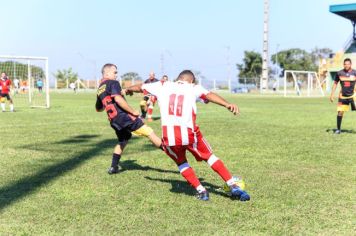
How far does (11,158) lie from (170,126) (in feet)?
14.6

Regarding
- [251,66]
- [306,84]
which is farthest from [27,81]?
[251,66]

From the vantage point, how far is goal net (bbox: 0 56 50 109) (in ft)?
88.5

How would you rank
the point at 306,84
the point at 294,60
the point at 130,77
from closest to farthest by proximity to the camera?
1. the point at 306,84
2. the point at 130,77
3. the point at 294,60

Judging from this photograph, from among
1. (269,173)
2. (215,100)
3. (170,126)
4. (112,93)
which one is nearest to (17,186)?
(112,93)

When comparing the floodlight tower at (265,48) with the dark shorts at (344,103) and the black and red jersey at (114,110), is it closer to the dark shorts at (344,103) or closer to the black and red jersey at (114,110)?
the dark shorts at (344,103)

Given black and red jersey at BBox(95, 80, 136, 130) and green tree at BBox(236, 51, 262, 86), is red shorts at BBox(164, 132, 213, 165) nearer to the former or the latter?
black and red jersey at BBox(95, 80, 136, 130)

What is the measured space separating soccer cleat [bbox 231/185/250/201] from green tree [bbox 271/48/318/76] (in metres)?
91.7

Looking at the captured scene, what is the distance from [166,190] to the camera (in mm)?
6414

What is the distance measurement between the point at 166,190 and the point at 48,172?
2268 millimetres

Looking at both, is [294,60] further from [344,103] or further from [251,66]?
[344,103]

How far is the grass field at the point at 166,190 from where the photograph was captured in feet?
15.8

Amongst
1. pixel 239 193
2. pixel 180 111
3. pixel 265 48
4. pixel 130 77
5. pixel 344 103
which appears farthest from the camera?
pixel 130 77

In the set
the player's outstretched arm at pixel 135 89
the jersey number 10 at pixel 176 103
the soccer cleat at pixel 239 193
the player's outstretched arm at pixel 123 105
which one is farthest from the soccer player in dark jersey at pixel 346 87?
the jersey number 10 at pixel 176 103

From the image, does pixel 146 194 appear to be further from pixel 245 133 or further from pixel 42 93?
pixel 42 93
